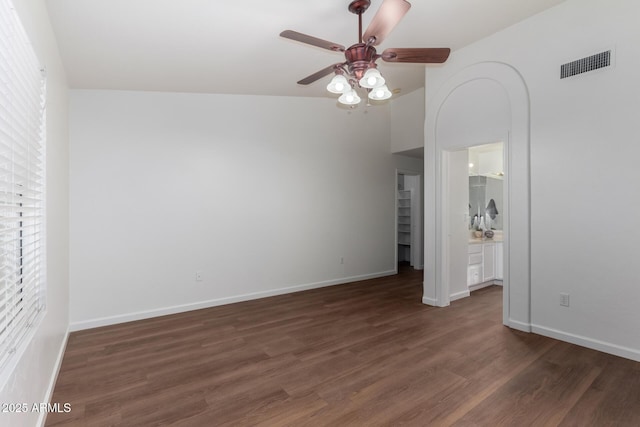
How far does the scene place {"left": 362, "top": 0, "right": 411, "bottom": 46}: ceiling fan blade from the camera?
6.29 ft

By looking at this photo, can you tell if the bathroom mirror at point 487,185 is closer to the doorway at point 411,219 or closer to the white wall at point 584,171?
the doorway at point 411,219

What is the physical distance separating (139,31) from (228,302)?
327 centimetres

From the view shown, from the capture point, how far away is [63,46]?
9.11ft

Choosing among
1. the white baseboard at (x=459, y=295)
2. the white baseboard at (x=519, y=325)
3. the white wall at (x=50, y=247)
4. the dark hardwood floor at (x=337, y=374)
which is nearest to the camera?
the white wall at (x=50, y=247)

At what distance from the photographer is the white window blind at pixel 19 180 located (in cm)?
139

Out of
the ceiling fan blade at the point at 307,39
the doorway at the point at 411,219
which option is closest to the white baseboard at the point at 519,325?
the ceiling fan blade at the point at 307,39

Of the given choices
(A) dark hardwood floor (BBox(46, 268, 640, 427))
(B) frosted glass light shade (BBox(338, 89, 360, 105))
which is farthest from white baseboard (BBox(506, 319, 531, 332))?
(B) frosted glass light shade (BBox(338, 89, 360, 105))

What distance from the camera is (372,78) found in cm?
228

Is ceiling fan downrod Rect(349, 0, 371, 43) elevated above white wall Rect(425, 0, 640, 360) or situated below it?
above

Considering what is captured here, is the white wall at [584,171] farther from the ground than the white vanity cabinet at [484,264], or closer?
farther from the ground

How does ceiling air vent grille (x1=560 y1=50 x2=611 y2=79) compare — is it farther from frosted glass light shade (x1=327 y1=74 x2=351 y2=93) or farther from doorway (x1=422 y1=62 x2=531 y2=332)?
frosted glass light shade (x1=327 y1=74 x2=351 y2=93)

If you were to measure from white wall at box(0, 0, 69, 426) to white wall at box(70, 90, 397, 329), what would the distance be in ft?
1.18

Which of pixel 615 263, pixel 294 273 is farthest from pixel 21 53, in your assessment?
pixel 615 263

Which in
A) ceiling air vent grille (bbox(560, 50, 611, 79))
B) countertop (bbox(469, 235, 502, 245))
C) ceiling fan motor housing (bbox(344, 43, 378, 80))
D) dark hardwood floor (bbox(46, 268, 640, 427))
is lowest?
dark hardwood floor (bbox(46, 268, 640, 427))
